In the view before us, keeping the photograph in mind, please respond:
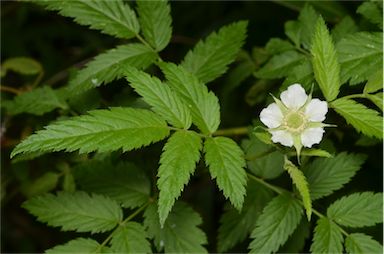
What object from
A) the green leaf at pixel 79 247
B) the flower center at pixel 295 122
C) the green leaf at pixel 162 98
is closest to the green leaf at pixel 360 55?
the flower center at pixel 295 122

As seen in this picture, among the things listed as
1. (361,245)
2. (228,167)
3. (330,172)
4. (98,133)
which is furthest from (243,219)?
(98,133)

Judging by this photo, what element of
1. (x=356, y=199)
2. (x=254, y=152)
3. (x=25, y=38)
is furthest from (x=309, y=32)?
(x=25, y=38)

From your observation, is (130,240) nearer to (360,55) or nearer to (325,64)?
(325,64)

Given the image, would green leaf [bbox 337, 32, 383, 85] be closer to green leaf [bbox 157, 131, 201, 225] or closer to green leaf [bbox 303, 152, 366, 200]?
green leaf [bbox 303, 152, 366, 200]

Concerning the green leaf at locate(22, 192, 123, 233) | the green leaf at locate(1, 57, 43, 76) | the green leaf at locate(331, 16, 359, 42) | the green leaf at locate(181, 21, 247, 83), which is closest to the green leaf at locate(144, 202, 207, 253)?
the green leaf at locate(22, 192, 123, 233)

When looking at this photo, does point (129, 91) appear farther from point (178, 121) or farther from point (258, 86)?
point (178, 121)

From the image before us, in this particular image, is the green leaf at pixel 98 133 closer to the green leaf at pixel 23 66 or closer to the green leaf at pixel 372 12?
the green leaf at pixel 372 12
